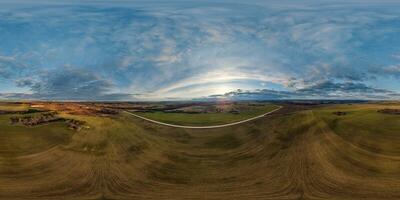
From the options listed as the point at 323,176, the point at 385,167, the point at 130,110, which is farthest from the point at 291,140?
the point at 130,110

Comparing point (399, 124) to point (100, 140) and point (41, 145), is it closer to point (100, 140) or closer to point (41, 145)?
point (100, 140)

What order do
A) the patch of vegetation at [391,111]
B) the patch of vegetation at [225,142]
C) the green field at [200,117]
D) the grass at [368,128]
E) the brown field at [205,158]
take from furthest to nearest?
the patch of vegetation at [391,111]
the green field at [200,117]
the patch of vegetation at [225,142]
the grass at [368,128]
the brown field at [205,158]

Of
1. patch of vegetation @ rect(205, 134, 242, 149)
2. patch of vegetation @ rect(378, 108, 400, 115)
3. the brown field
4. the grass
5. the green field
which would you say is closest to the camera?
the brown field

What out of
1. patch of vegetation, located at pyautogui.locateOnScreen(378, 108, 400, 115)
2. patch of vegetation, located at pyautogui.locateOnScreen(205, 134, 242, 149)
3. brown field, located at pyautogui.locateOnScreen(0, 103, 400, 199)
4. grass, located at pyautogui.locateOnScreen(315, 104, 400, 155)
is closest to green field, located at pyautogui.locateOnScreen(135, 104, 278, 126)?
brown field, located at pyautogui.locateOnScreen(0, 103, 400, 199)

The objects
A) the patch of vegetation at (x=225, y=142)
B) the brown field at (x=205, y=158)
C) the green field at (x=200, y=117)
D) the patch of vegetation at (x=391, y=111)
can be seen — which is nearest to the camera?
the brown field at (x=205, y=158)

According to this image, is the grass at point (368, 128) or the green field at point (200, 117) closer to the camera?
the grass at point (368, 128)

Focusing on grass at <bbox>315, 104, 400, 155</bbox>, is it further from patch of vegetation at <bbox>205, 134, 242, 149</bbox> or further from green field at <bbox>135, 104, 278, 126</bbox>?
patch of vegetation at <bbox>205, 134, 242, 149</bbox>

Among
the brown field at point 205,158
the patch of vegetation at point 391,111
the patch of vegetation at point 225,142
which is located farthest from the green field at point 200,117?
the patch of vegetation at point 391,111

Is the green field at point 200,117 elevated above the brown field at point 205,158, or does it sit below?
above

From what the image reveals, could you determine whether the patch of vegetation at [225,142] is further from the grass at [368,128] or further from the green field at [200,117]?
the grass at [368,128]

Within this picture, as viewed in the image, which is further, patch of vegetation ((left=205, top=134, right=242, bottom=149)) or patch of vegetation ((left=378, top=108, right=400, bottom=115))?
patch of vegetation ((left=378, top=108, right=400, bottom=115))
